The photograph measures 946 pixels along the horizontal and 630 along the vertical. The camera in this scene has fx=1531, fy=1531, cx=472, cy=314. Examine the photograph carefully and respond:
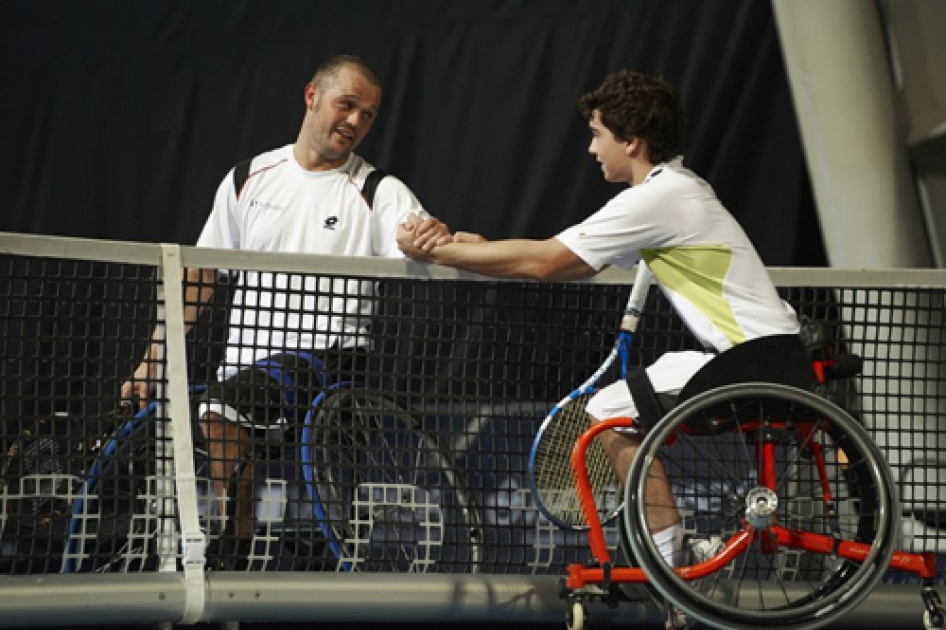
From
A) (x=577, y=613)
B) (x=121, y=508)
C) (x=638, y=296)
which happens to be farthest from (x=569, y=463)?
(x=121, y=508)

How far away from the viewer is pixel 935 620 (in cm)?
411

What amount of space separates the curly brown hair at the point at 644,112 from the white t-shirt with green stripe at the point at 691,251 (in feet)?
0.68

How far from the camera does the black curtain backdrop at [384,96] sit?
8414mm

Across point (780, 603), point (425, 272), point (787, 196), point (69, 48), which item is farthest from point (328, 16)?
point (780, 603)

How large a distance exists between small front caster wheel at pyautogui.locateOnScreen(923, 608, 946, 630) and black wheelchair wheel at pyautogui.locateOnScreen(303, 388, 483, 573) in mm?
1281

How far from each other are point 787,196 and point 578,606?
5.05 meters

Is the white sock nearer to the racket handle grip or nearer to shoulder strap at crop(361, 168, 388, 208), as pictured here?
the racket handle grip

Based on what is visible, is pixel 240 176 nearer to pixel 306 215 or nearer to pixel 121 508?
pixel 306 215

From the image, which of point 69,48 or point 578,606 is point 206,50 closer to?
Answer: point 69,48

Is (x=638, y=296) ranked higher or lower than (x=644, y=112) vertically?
lower

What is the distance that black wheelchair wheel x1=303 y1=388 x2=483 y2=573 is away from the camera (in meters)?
4.45

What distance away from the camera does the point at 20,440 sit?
4176mm

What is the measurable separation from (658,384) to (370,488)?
929 millimetres

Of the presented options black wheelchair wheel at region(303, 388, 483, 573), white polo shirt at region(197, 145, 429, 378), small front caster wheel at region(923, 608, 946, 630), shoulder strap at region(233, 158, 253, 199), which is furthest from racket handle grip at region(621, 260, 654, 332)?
→ shoulder strap at region(233, 158, 253, 199)
